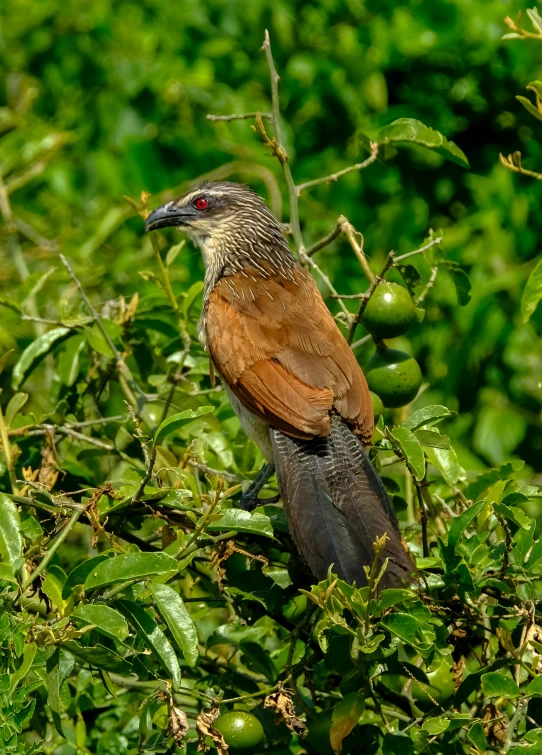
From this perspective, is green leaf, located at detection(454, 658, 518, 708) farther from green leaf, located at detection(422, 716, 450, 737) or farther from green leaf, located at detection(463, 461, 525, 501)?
green leaf, located at detection(463, 461, 525, 501)

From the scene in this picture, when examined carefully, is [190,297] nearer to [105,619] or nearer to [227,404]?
[227,404]

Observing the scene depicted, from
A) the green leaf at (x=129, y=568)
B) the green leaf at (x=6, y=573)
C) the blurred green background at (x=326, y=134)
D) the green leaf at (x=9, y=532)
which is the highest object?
the green leaf at (x=6, y=573)

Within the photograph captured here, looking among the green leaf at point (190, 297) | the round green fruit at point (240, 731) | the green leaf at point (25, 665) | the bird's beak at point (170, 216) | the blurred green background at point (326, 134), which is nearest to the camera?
the green leaf at point (25, 665)

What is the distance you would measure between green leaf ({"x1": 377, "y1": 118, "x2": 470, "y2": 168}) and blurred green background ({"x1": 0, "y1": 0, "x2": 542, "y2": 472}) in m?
1.79

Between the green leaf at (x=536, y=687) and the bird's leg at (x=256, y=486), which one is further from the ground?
the green leaf at (x=536, y=687)

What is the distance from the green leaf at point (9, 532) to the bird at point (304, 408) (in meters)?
0.64

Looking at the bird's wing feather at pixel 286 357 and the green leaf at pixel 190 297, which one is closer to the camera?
the bird's wing feather at pixel 286 357

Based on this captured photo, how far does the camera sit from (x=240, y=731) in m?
2.08

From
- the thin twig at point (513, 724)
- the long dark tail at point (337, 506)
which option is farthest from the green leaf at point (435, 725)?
the long dark tail at point (337, 506)

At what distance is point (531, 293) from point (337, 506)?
2.15ft

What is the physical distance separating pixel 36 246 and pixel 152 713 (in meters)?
2.97

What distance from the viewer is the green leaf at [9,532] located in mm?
1890

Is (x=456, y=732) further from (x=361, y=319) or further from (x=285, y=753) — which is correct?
(x=361, y=319)

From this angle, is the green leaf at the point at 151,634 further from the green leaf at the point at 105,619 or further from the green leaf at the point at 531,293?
the green leaf at the point at 531,293
